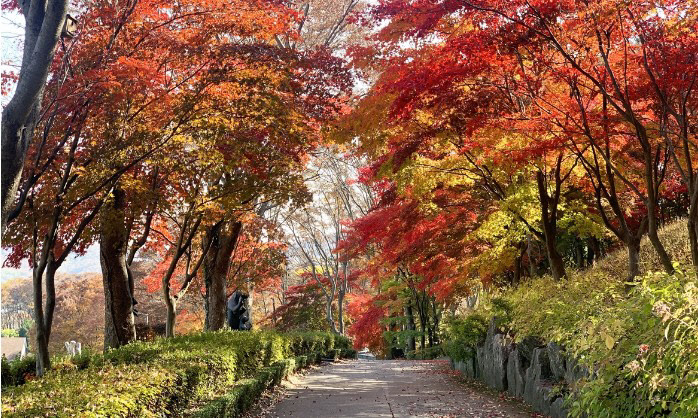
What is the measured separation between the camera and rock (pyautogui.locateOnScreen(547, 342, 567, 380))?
8109mm

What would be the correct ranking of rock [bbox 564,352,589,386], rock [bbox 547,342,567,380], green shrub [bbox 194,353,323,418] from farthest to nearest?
rock [bbox 547,342,567,380] < green shrub [bbox 194,353,323,418] < rock [bbox 564,352,589,386]

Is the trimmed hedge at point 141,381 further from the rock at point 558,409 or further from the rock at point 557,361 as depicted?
the rock at point 557,361

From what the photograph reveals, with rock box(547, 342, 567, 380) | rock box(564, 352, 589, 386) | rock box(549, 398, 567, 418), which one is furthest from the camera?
rock box(547, 342, 567, 380)

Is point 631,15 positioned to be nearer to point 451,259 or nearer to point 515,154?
point 515,154

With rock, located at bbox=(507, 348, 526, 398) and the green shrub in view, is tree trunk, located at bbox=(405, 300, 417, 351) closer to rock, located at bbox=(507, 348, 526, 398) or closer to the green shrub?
the green shrub

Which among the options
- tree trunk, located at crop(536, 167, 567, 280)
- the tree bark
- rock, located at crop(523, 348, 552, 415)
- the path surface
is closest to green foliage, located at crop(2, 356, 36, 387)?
the path surface

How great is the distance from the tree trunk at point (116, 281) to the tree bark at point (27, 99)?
705 centimetres

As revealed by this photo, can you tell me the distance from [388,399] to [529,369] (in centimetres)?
260

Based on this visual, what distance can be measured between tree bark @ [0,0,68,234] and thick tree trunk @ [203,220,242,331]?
452 inches

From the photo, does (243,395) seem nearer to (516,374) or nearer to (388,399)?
(388,399)

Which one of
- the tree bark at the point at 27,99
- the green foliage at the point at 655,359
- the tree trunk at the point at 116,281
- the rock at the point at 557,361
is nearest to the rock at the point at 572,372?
the rock at the point at 557,361

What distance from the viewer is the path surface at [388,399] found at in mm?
9406

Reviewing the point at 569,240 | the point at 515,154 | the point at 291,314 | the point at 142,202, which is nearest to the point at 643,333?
the point at 515,154

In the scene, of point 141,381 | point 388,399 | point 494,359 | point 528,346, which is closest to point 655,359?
point 141,381
